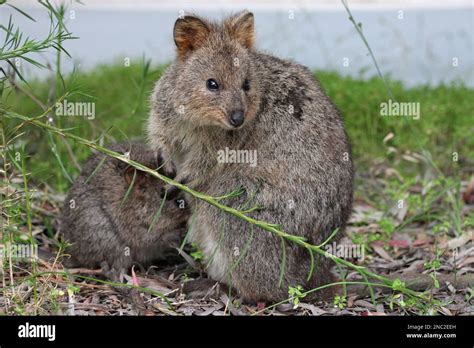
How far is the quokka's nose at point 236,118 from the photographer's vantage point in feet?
19.0

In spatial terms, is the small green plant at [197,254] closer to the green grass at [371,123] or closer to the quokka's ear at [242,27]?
the quokka's ear at [242,27]

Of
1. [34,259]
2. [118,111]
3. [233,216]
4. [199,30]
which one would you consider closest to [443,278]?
[233,216]

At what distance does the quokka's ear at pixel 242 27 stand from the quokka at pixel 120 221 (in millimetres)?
1250

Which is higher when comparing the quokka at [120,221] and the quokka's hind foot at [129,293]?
Result: the quokka at [120,221]

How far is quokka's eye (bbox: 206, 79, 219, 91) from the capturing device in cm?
599

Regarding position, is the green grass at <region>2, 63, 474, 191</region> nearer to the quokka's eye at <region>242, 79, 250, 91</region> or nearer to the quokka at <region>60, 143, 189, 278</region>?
Answer: the quokka at <region>60, 143, 189, 278</region>

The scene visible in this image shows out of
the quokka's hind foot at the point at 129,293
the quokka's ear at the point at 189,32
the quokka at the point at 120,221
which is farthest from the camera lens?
the quokka at the point at 120,221

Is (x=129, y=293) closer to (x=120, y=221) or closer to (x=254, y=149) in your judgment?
(x=120, y=221)

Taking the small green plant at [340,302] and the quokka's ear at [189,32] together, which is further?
the quokka's ear at [189,32]

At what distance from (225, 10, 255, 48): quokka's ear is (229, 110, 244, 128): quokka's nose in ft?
2.72

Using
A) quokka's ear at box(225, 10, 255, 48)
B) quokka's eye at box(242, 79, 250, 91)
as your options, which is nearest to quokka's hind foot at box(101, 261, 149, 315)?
quokka's eye at box(242, 79, 250, 91)

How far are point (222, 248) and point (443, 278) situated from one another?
1.86 meters

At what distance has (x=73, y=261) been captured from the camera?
22.6 ft

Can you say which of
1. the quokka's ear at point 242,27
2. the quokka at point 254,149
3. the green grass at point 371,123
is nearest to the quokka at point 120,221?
the quokka at point 254,149
